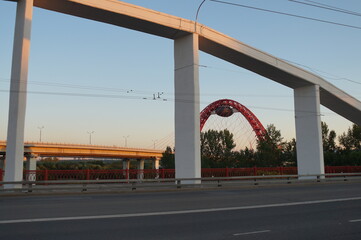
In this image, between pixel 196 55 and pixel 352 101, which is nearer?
pixel 196 55

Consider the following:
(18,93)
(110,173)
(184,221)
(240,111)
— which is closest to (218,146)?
(240,111)

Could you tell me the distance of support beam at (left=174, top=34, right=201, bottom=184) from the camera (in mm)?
22656

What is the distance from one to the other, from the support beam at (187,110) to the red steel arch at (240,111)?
42205 millimetres

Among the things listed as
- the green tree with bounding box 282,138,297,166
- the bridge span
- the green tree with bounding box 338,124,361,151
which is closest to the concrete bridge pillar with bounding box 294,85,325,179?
the green tree with bounding box 282,138,297,166

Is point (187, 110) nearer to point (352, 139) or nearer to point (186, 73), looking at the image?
point (186, 73)

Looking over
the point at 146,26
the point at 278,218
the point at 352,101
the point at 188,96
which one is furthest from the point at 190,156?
the point at 352,101

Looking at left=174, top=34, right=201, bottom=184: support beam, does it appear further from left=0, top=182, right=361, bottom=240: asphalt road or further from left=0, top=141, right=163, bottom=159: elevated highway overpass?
left=0, top=141, right=163, bottom=159: elevated highway overpass

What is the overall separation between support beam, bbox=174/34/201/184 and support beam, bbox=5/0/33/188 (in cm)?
963

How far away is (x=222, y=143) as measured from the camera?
211 ft

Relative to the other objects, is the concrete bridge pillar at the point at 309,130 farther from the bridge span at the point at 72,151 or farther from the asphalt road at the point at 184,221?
the bridge span at the point at 72,151

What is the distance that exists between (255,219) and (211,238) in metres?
2.82

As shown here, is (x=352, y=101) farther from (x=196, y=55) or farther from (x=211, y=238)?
(x=211, y=238)

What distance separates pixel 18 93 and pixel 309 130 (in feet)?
78.0

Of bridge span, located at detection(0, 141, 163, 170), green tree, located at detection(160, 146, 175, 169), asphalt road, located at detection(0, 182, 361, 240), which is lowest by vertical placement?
asphalt road, located at detection(0, 182, 361, 240)
